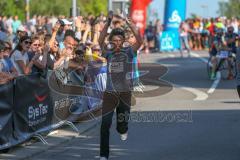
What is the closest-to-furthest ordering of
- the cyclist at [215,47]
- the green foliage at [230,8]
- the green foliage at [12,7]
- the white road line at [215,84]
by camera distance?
the white road line at [215,84], the cyclist at [215,47], the green foliage at [12,7], the green foliage at [230,8]

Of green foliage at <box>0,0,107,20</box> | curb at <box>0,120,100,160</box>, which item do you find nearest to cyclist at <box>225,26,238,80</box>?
curb at <box>0,120,100,160</box>

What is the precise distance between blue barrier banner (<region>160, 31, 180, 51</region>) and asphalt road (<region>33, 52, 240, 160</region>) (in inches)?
781

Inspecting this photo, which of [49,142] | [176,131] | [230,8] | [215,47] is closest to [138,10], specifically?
[215,47]

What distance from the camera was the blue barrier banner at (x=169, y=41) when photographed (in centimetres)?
4225

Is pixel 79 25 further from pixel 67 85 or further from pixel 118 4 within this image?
pixel 118 4

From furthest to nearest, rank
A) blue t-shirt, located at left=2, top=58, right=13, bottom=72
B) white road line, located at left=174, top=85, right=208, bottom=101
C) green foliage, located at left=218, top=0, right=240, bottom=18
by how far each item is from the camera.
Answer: green foliage, located at left=218, top=0, right=240, bottom=18 < white road line, located at left=174, top=85, right=208, bottom=101 < blue t-shirt, located at left=2, top=58, right=13, bottom=72

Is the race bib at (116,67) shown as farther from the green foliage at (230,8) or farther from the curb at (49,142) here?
the green foliage at (230,8)

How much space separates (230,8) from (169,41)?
7165 cm

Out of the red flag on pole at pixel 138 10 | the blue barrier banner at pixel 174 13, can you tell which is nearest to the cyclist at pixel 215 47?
the red flag on pole at pixel 138 10

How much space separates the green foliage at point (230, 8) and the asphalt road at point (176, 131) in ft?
269

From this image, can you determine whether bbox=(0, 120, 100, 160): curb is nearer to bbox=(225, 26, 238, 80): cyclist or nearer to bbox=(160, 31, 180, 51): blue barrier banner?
bbox=(225, 26, 238, 80): cyclist

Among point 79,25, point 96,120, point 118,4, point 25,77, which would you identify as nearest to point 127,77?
point 25,77

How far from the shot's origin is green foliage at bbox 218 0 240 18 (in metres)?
106

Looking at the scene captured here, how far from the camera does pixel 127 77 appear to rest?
10.9m
